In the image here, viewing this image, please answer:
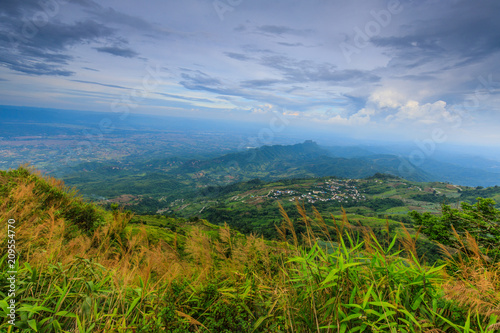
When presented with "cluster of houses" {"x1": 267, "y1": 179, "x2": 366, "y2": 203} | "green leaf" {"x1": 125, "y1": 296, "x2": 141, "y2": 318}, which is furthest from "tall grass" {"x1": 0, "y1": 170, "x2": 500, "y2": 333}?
"cluster of houses" {"x1": 267, "y1": 179, "x2": 366, "y2": 203}

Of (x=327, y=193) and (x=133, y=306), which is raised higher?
(x=133, y=306)

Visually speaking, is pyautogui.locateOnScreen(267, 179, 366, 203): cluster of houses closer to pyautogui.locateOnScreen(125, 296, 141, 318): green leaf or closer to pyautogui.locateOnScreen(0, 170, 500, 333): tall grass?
pyautogui.locateOnScreen(0, 170, 500, 333): tall grass

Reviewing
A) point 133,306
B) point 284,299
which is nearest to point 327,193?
point 284,299

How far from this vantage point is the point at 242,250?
312cm

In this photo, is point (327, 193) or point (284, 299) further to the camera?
point (327, 193)

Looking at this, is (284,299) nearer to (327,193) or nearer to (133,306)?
(133,306)

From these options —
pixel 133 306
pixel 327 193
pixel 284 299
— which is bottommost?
pixel 327 193

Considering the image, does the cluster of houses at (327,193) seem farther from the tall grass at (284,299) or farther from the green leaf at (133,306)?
the green leaf at (133,306)

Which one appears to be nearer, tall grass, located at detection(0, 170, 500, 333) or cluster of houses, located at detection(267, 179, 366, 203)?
tall grass, located at detection(0, 170, 500, 333)

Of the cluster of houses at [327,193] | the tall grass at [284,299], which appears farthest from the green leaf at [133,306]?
the cluster of houses at [327,193]

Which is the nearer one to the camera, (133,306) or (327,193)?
(133,306)

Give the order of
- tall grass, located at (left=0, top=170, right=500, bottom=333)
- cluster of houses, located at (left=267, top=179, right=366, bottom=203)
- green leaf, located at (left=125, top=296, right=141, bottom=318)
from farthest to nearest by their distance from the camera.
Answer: cluster of houses, located at (left=267, top=179, right=366, bottom=203) → green leaf, located at (left=125, top=296, right=141, bottom=318) → tall grass, located at (left=0, top=170, right=500, bottom=333)

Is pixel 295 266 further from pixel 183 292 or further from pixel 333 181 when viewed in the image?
pixel 333 181

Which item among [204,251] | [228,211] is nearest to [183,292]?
[204,251]
